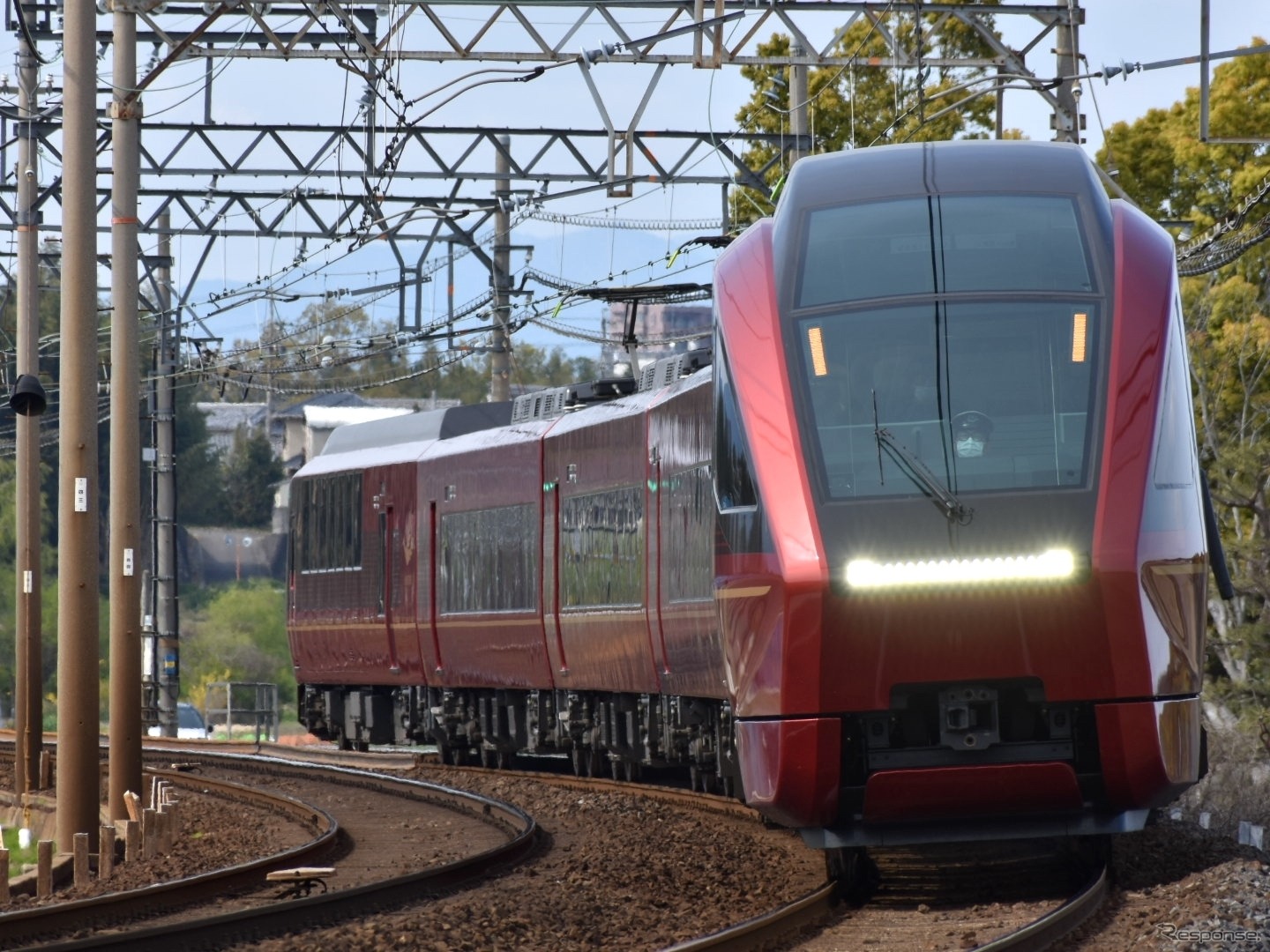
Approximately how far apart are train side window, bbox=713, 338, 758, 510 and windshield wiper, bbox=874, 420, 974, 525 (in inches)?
25.5

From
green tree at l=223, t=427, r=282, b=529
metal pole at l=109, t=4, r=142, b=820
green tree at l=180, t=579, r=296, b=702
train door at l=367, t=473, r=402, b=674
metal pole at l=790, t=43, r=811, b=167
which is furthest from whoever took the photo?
green tree at l=223, t=427, r=282, b=529

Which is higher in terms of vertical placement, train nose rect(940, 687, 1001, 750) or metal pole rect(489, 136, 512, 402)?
metal pole rect(489, 136, 512, 402)

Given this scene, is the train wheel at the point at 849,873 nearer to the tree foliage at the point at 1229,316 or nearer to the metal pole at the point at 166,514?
the tree foliage at the point at 1229,316

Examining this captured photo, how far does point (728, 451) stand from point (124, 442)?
25.0 feet

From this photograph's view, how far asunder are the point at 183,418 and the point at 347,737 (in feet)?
186

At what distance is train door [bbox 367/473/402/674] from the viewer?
24781mm

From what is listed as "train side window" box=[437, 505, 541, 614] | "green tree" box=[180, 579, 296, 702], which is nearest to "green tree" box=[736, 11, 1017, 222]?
"train side window" box=[437, 505, 541, 614]

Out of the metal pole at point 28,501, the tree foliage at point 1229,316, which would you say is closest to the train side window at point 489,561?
the metal pole at point 28,501

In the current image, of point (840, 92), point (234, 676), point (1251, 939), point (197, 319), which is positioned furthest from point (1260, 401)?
point (234, 676)

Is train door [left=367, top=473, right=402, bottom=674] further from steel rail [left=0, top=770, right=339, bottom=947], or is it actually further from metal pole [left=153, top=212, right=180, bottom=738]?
metal pole [left=153, top=212, right=180, bottom=738]

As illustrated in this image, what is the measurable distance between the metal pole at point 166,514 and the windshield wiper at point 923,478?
2447 cm

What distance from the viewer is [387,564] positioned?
82.1 feet

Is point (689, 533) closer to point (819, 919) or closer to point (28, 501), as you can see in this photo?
point (819, 919)

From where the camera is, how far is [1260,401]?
26.9 m
